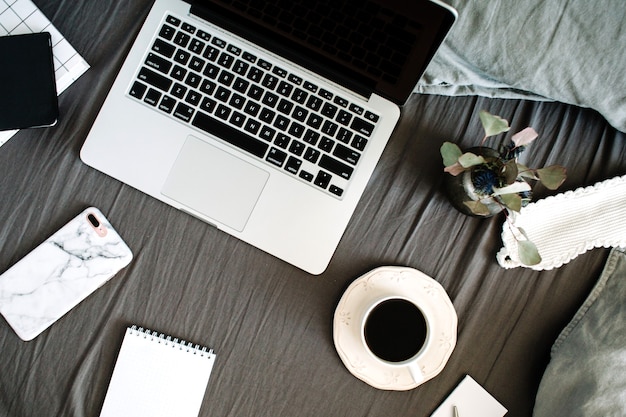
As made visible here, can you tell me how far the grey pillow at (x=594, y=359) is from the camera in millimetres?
680

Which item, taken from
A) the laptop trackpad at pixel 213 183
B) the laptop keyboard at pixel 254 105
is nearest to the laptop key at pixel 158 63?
the laptop keyboard at pixel 254 105

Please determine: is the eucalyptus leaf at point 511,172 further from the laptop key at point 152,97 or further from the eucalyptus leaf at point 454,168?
the laptop key at point 152,97

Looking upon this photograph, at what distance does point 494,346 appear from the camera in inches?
29.6

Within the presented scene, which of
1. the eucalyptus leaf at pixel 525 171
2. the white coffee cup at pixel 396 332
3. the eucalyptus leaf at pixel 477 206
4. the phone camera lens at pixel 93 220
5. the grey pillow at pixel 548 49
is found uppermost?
the grey pillow at pixel 548 49

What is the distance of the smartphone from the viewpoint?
2.44ft

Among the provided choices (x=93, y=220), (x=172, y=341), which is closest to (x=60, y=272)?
(x=93, y=220)

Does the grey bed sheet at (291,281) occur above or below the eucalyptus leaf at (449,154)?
below

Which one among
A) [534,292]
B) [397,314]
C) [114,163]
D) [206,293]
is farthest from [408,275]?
[114,163]

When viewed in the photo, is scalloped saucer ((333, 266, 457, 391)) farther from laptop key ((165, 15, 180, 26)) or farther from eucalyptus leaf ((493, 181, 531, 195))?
laptop key ((165, 15, 180, 26))

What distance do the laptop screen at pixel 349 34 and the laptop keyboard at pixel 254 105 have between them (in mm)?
30

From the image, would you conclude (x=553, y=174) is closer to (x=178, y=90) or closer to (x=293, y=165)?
(x=293, y=165)

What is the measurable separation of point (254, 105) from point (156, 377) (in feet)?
1.33

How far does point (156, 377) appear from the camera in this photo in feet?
2.42

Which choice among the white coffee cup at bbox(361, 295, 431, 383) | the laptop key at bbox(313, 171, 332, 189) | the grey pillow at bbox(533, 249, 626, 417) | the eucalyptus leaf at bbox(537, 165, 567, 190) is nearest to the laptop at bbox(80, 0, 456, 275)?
the laptop key at bbox(313, 171, 332, 189)
